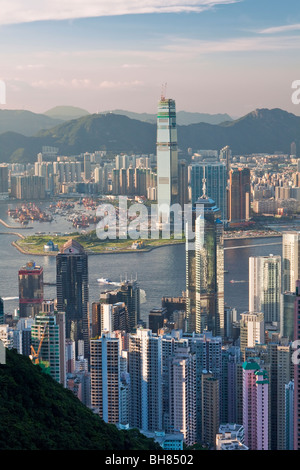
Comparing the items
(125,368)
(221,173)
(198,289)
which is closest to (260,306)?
(198,289)

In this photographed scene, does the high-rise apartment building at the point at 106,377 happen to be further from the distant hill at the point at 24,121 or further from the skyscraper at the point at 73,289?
the distant hill at the point at 24,121

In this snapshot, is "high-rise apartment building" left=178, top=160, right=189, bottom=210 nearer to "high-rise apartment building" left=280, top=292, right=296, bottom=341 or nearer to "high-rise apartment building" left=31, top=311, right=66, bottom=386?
"high-rise apartment building" left=280, top=292, right=296, bottom=341

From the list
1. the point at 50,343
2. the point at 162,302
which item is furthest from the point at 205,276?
the point at 50,343

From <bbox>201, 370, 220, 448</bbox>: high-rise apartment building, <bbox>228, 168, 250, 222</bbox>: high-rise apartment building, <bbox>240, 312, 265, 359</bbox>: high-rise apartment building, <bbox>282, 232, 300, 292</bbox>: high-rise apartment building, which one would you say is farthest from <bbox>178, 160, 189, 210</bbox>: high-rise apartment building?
<bbox>201, 370, 220, 448</bbox>: high-rise apartment building

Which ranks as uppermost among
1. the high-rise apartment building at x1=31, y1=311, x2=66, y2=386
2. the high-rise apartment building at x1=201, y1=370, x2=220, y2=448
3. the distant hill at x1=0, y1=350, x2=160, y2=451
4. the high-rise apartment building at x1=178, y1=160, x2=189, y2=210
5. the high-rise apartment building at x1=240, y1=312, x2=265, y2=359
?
→ the high-rise apartment building at x1=178, y1=160, x2=189, y2=210

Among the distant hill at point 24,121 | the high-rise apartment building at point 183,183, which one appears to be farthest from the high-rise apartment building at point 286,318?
the high-rise apartment building at point 183,183

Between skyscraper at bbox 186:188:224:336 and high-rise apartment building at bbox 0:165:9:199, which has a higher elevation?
high-rise apartment building at bbox 0:165:9:199
